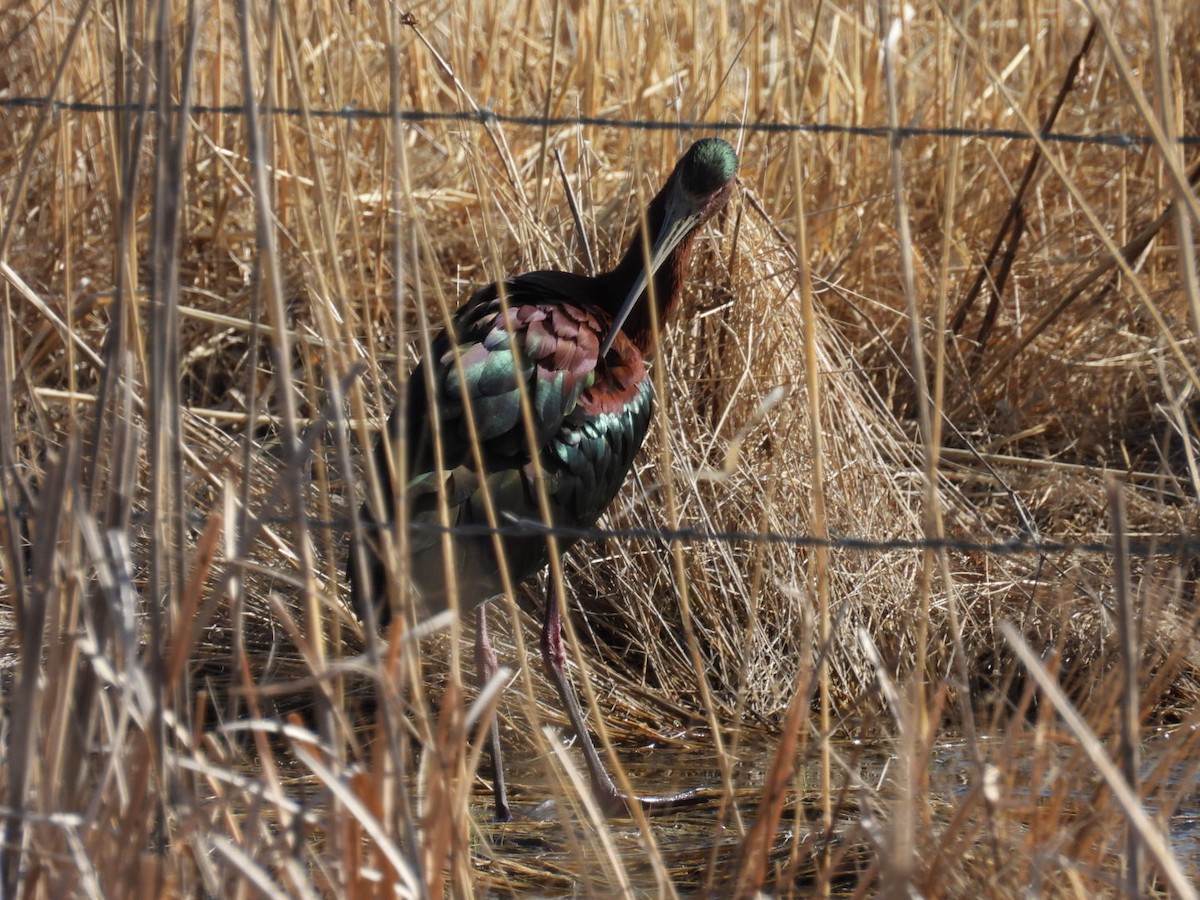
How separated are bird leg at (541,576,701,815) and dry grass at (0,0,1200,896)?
0.27 ft

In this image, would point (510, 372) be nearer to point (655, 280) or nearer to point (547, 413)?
point (547, 413)

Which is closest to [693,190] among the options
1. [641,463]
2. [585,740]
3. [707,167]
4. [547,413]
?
[707,167]

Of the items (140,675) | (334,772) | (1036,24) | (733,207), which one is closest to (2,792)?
(140,675)

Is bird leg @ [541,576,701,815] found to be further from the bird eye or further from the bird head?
the bird eye

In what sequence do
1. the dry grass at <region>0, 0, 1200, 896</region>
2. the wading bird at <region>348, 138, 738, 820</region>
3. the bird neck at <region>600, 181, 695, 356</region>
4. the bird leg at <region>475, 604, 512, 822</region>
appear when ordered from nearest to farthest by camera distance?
the dry grass at <region>0, 0, 1200, 896</region> < the wading bird at <region>348, 138, 738, 820</region> < the bird leg at <region>475, 604, 512, 822</region> < the bird neck at <region>600, 181, 695, 356</region>

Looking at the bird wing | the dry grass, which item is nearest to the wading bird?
the bird wing

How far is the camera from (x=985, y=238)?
15.2 feet

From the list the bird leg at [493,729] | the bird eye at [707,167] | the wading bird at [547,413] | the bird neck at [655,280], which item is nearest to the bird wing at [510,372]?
the wading bird at [547,413]

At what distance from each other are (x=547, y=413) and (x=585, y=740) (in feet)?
2.38

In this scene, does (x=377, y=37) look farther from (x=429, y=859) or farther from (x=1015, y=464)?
(x=429, y=859)

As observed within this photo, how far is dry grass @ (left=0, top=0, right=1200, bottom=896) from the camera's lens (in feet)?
5.43

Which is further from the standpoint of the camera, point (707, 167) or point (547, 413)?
point (707, 167)

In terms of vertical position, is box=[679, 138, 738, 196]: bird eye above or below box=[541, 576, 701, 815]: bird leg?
above

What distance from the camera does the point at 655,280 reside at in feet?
11.0
